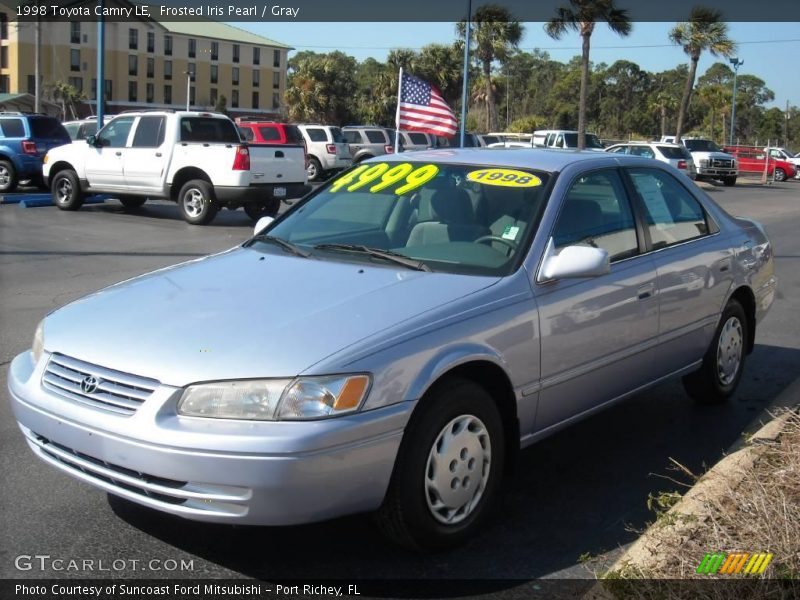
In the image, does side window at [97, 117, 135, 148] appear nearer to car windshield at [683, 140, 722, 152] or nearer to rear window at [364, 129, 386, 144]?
rear window at [364, 129, 386, 144]

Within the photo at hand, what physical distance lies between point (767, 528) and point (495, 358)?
1.18m

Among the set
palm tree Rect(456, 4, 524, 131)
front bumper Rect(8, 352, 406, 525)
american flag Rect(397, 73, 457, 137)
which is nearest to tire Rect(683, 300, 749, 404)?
front bumper Rect(8, 352, 406, 525)

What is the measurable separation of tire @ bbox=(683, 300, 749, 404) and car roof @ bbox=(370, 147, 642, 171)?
124cm

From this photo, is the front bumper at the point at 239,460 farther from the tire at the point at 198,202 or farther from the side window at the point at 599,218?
the tire at the point at 198,202

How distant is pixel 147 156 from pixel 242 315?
13.1m

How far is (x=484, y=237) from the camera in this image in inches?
173

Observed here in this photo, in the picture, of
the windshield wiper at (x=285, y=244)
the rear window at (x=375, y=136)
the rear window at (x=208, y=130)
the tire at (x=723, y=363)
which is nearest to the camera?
the windshield wiper at (x=285, y=244)

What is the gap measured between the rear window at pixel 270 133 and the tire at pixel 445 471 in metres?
24.1

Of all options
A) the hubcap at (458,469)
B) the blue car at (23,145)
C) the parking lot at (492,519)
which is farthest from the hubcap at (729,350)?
the blue car at (23,145)

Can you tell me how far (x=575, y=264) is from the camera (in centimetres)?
409

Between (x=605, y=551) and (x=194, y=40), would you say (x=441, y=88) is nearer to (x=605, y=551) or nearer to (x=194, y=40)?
(x=194, y=40)

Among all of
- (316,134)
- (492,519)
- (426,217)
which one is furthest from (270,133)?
(492,519)

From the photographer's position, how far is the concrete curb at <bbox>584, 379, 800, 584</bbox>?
321cm

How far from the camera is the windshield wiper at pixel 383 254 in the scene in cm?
418
